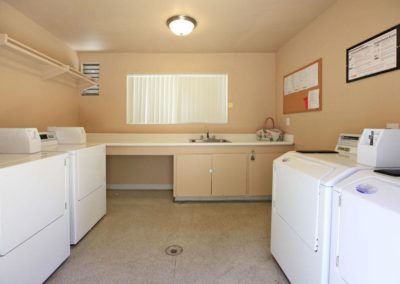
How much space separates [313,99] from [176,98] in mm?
2065

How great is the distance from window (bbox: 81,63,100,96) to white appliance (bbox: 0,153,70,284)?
2.19m

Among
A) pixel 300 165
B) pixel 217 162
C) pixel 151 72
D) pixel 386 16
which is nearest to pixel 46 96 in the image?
pixel 151 72

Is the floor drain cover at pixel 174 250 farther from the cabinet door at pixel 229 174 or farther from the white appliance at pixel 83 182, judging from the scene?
the cabinet door at pixel 229 174

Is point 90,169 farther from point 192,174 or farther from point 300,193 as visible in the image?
point 300,193

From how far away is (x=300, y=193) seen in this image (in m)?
1.43

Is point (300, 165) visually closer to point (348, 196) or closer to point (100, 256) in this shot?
point (348, 196)

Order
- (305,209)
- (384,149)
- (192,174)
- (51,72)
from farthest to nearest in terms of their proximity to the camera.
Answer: (192,174) → (51,72) → (305,209) → (384,149)

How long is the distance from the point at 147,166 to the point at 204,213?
143 centimetres

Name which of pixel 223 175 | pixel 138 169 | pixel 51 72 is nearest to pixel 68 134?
pixel 51 72

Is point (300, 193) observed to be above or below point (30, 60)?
below

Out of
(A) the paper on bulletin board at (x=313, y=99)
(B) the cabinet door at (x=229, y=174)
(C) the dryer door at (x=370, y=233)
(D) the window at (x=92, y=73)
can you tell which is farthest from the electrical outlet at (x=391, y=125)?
(D) the window at (x=92, y=73)

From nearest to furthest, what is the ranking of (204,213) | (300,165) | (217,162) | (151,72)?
(300,165), (204,213), (217,162), (151,72)

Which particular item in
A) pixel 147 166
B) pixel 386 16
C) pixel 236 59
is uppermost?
pixel 236 59

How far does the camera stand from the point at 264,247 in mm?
2102
